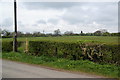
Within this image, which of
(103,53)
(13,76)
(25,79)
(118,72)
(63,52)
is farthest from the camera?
(63,52)

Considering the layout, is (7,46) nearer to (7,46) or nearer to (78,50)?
(7,46)

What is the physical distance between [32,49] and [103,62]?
7.30 meters

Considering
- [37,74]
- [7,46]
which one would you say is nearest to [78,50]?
[37,74]

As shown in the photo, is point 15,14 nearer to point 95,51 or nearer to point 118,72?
point 95,51

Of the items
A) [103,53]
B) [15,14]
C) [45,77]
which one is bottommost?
[45,77]

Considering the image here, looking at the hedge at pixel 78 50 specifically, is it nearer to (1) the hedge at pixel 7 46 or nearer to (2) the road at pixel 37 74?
(2) the road at pixel 37 74

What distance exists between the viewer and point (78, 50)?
500 inches

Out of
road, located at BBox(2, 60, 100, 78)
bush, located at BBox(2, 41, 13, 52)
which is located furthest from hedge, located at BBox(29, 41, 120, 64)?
bush, located at BBox(2, 41, 13, 52)

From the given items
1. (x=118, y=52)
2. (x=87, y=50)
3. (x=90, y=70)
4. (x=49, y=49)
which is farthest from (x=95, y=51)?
(x=49, y=49)

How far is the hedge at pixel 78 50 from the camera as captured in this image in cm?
1113

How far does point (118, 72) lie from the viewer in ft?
29.8

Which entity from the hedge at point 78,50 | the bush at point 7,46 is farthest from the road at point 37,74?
the bush at point 7,46

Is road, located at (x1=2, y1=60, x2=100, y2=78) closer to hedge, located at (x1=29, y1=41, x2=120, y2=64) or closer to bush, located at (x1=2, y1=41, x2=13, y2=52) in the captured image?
hedge, located at (x1=29, y1=41, x2=120, y2=64)

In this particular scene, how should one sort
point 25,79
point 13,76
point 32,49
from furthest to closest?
point 32,49, point 13,76, point 25,79
